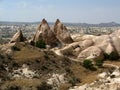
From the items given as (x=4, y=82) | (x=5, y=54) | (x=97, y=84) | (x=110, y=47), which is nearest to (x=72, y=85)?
(x=97, y=84)

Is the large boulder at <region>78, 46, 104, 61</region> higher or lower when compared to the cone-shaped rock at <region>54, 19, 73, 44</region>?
lower

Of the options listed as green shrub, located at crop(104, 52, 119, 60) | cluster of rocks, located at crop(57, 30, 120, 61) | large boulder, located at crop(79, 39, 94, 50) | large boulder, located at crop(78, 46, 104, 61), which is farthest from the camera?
large boulder, located at crop(79, 39, 94, 50)

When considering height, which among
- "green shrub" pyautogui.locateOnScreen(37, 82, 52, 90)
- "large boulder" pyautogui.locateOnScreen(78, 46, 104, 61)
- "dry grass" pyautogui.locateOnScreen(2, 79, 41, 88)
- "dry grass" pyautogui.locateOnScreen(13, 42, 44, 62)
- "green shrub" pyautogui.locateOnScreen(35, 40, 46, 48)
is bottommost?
"green shrub" pyautogui.locateOnScreen(37, 82, 52, 90)

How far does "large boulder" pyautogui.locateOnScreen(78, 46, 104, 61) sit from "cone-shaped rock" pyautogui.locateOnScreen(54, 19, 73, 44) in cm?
977

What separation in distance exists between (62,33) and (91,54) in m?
13.7

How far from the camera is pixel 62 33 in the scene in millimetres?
78062

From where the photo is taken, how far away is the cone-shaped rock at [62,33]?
252 ft

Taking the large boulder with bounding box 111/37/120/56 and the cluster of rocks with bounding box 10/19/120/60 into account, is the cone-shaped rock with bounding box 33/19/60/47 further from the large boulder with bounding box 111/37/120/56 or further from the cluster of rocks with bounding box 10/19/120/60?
the large boulder with bounding box 111/37/120/56

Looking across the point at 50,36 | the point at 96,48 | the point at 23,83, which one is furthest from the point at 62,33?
the point at 23,83

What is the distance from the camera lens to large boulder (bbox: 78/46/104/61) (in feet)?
217

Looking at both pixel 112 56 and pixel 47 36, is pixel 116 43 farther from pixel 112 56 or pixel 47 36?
pixel 47 36

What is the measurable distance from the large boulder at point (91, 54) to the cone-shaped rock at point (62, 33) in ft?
32.1

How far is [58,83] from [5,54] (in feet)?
35.7

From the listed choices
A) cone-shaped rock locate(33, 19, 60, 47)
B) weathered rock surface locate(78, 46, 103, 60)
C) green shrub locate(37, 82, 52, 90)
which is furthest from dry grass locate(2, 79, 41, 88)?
cone-shaped rock locate(33, 19, 60, 47)
